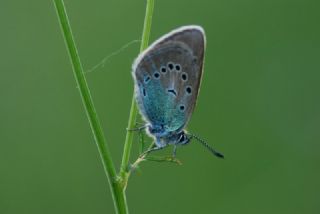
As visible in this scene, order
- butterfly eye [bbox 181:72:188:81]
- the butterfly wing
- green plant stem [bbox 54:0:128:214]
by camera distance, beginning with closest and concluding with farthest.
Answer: green plant stem [bbox 54:0:128:214], the butterfly wing, butterfly eye [bbox 181:72:188:81]

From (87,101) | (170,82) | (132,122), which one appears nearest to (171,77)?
(170,82)

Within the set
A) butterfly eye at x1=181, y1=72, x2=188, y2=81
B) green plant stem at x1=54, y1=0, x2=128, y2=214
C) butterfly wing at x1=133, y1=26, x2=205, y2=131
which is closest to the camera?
green plant stem at x1=54, y1=0, x2=128, y2=214

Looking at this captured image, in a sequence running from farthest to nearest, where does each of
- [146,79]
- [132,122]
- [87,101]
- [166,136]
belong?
[166,136] < [146,79] < [132,122] < [87,101]

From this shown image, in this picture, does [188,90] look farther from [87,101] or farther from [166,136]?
[87,101]

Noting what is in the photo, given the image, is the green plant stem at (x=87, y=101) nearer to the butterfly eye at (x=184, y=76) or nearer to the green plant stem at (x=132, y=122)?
the green plant stem at (x=132, y=122)

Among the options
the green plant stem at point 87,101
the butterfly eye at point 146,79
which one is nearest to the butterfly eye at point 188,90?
the butterfly eye at point 146,79

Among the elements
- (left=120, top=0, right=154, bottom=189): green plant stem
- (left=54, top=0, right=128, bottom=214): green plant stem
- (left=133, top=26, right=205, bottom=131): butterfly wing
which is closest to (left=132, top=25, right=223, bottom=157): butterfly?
(left=133, top=26, right=205, bottom=131): butterfly wing

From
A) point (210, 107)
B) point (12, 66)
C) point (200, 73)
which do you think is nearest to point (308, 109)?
point (210, 107)

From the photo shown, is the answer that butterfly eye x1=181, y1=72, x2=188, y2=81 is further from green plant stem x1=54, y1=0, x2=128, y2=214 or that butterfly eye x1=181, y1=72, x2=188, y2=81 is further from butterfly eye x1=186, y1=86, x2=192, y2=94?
green plant stem x1=54, y1=0, x2=128, y2=214
